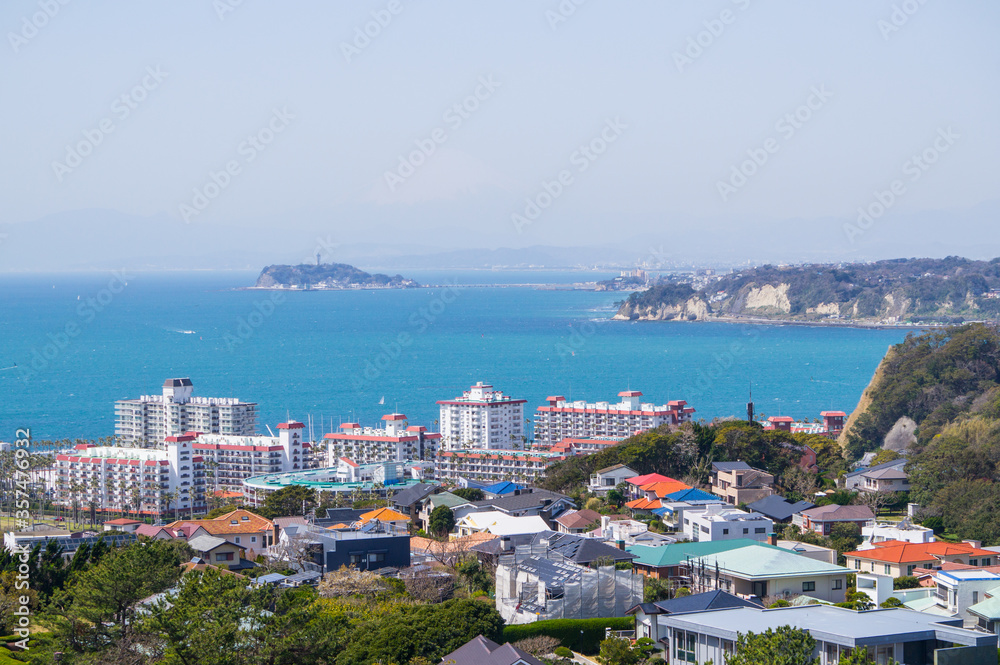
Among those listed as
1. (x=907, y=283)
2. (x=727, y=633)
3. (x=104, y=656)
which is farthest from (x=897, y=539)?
(x=907, y=283)

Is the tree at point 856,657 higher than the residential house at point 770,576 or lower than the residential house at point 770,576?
higher

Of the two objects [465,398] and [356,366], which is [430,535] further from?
[356,366]

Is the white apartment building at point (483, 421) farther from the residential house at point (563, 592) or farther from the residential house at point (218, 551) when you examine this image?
the residential house at point (563, 592)

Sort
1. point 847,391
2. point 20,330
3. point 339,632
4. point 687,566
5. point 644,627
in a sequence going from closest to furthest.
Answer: point 339,632, point 644,627, point 687,566, point 847,391, point 20,330

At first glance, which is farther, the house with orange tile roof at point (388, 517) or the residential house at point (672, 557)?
the house with orange tile roof at point (388, 517)

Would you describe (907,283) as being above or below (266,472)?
above

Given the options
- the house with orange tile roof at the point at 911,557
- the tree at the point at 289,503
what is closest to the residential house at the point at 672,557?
the house with orange tile roof at the point at 911,557

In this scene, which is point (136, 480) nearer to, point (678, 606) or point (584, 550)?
point (584, 550)
